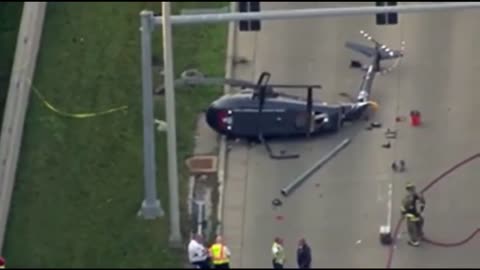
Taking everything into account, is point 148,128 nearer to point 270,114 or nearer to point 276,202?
point 276,202

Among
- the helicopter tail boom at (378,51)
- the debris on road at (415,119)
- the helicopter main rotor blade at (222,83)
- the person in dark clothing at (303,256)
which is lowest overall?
the person in dark clothing at (303,256)

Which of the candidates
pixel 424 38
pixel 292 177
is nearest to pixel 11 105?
pixel 292 177

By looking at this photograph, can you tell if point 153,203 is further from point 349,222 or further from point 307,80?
point 307,80

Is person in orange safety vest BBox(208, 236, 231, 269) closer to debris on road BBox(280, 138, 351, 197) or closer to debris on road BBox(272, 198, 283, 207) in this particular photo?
debris on road BBox(272, 198, 283, 207)

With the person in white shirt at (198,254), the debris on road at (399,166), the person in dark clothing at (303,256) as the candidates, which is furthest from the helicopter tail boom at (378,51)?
the person in white shirt at (198,254)

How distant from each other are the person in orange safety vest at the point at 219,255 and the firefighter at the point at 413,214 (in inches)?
103

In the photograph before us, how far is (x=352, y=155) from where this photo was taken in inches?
1256

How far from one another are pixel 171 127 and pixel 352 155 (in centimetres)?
439

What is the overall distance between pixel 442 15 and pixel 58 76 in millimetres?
A: 7087

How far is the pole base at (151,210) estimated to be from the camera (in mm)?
29906

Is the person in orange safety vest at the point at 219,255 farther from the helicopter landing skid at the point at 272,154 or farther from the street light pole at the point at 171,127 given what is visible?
the helicopter landing skid at the point at 272,154

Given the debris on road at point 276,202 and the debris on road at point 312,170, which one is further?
the debris on road at point 312,170

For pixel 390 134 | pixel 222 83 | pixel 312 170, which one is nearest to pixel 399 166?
pixel 390 134

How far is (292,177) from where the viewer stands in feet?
103
